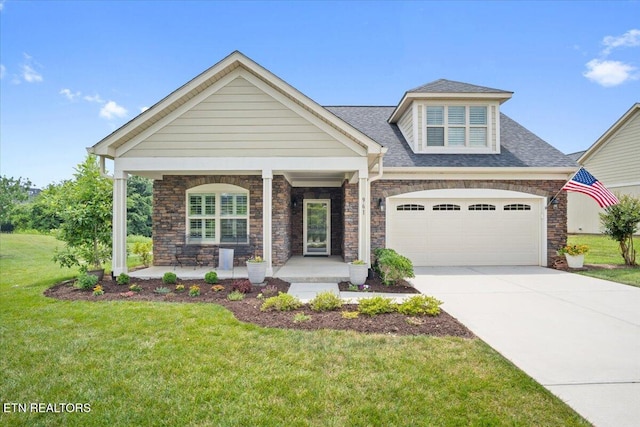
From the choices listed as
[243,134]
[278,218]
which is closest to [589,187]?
[278,218]

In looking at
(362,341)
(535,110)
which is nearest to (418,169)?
(362,341)

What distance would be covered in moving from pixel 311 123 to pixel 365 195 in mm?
2292

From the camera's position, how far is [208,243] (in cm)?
1082

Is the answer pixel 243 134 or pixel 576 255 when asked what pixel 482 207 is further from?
pixel 243 134

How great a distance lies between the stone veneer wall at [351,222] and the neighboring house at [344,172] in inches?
1.3

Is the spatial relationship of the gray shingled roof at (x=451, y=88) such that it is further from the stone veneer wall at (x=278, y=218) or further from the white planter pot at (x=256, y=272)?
the white planter pot at (x=256, y=272)

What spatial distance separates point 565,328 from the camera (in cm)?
513

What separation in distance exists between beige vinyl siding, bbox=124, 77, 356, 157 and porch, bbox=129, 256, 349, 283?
10.3ft

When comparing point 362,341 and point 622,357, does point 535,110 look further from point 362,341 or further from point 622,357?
point 362,341

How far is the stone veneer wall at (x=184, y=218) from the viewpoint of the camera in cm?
1067

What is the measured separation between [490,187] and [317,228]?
6.27 m

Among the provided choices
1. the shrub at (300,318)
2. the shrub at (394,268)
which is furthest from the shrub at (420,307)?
the shrub at (394,268)

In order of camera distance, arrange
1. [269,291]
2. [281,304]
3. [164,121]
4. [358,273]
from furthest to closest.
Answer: [164,121] → [358,273] → [269,291] → [281,304]

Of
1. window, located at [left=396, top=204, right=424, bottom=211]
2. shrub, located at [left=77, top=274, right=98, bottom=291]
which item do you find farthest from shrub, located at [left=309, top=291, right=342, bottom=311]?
window, located at [left=396, top=204, right=424, bottom=211]
